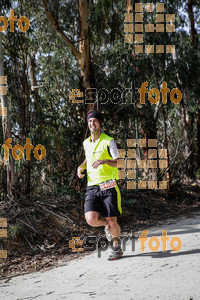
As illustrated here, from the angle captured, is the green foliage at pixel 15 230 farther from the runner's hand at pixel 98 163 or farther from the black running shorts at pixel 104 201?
the runner's hand at pixel 98 163

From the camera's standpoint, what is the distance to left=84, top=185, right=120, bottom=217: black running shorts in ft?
15.3

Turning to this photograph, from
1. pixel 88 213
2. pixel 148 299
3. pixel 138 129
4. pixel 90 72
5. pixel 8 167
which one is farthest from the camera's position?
pixel 138 129

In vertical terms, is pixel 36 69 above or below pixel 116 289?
above

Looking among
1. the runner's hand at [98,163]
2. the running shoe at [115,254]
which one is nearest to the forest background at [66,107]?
the running shoe at [115,254]

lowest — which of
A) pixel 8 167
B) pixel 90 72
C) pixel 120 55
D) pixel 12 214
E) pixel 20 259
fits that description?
pixel 20 259

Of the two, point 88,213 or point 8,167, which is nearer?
point 88,213

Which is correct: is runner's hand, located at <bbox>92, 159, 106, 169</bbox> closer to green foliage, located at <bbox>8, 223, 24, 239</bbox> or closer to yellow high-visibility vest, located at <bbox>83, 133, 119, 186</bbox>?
yellow high-visibility vest, located at <bbox>83, 133, 119, 186</bbox>

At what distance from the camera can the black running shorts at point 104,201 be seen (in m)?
4.65

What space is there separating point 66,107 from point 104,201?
14.4ft

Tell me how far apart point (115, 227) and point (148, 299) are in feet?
5.06

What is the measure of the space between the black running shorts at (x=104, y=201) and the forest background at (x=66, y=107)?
1456 mm

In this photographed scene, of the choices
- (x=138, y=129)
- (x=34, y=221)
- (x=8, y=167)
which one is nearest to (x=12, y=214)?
(x=34, y=221)

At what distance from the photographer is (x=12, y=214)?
6289mm

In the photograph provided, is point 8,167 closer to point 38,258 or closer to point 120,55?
point 38,258
